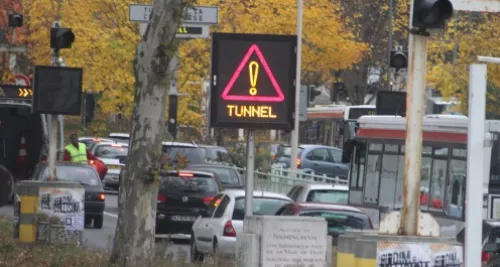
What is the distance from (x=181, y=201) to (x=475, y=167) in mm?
18753

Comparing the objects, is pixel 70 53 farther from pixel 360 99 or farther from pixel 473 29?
pixel 360 99

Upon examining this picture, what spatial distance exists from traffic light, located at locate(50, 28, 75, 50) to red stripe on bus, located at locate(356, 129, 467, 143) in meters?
9.06

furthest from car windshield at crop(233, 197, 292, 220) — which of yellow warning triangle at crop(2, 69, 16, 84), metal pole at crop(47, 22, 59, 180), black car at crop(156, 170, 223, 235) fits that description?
yellow warning triangle at crop(2, 69, 16, 84)

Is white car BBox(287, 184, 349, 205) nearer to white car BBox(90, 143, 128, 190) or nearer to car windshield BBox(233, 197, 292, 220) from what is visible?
car windshield BBox(233, 197, 292, 220)

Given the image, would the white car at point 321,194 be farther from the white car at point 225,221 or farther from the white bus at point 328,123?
the white bus at point 328,123

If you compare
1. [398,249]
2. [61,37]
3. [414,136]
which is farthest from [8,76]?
[398,249]

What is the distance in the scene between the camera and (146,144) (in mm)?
15906

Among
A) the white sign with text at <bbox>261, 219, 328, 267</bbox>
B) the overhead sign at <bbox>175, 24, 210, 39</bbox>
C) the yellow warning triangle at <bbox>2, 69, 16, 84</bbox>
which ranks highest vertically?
the overhead sign at <bbox>175, 24, 210, 39</bbox>

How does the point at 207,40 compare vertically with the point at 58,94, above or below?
above

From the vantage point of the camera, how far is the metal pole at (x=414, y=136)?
433 inches

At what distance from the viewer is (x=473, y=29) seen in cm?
3959

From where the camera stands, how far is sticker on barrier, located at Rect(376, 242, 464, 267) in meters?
10.9

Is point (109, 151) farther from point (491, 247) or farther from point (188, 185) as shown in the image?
point (491, 247)

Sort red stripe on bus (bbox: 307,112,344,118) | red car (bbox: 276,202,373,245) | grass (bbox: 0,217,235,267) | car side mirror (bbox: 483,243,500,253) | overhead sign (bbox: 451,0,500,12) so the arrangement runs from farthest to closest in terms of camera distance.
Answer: red stripe on bus (bbox: 307,112,344,118) < red car (bbox: 276,202,373,245) < car side mirror (bbox: 483,243,500,253) < grass (bbox: 0,217,235,267) < overhead sign (bbox: 451,0,500,12)
